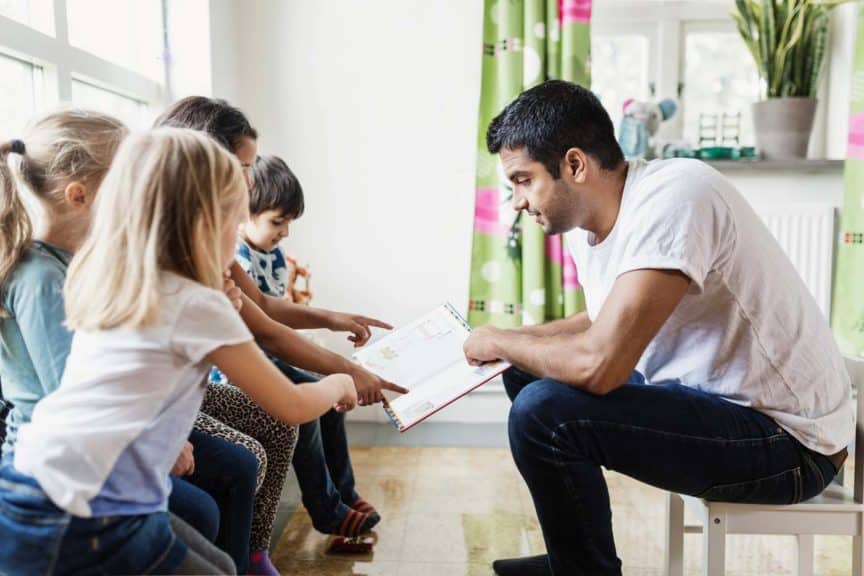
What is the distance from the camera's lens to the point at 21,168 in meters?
1.12

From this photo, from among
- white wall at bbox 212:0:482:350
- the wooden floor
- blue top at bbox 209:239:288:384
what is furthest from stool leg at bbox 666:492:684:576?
white wall at bbox 212:0:482:350

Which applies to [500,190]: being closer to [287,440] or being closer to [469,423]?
[469,423]

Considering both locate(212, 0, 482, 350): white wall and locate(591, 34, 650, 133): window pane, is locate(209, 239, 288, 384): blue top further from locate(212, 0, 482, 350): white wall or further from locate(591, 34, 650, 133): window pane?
locate(591, 34, 650, 133): window pane

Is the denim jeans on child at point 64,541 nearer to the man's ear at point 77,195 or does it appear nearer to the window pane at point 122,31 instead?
the man's ear at point 77,195

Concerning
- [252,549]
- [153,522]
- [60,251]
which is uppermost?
[60,251]

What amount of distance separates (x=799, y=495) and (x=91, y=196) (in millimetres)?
1244

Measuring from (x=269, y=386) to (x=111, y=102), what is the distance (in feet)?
4.96

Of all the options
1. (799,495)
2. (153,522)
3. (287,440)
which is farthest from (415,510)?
(153,522)

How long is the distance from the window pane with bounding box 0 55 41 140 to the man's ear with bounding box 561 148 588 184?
1.16 m

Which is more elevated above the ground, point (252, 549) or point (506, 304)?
point (506, 304)

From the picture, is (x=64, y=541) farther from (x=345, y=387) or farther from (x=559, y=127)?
(x=559, y=127)

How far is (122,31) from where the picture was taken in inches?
87.4

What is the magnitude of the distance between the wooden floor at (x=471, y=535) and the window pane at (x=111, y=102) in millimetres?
1147

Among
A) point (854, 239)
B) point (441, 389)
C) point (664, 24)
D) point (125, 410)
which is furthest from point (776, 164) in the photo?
point (125, 410)
